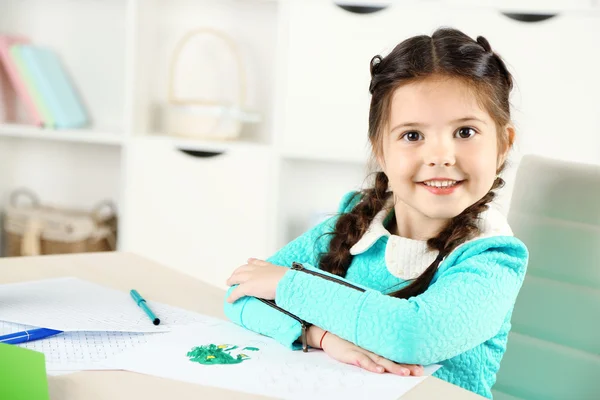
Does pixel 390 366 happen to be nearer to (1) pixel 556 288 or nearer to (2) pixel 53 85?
(1) pixel 556 288

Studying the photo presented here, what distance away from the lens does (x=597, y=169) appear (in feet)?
3.82

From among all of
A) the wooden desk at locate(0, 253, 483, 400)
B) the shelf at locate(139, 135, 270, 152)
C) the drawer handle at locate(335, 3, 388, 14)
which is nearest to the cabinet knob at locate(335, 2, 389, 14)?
the drawer handle at locate(335, 3, 388, 14)

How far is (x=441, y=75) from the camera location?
1057mm

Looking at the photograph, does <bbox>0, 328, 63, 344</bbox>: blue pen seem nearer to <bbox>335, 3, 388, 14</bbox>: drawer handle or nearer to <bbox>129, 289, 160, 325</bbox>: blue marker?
<bbox>129, 289, 160, 325</bbox>: blue marker

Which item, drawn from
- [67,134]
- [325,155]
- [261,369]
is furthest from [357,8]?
[261,369]

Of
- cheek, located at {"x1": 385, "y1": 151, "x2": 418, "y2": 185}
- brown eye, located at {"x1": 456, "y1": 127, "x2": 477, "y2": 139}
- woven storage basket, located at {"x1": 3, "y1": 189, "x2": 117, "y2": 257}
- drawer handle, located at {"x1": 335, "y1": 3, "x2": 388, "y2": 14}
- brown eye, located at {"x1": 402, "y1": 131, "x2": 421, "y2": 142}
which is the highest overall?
drawer handle, located at {"x1": 335, "y1": 3, "x2": 388, "y2": 14}

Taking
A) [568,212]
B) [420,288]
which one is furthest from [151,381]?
[568,212]

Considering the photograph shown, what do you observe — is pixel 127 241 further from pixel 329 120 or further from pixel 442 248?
pixel 442 248

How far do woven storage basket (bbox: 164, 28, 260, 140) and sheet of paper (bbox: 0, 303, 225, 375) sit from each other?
1679 mm

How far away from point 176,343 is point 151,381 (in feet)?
0.39

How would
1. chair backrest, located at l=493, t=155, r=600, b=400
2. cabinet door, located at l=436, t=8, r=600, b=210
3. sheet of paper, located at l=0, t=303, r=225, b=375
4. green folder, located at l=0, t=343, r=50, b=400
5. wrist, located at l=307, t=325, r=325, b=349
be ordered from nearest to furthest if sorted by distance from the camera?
green folder, located at l=0, t=343, r=50, b=400 → sheet of paper, located at l=0, t=303, r=225, b=375 → wrist, located at l=307, t=325, r=325, b=349 → chair backrest, located at l=493, t=155, r=600, b=400 → cabinet door, located at l=436, t=8, r=600, b=210

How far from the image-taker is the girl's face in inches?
40.9

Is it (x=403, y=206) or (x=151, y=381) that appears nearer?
(x=151, y=381)

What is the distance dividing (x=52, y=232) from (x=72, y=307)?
1.85 meters
